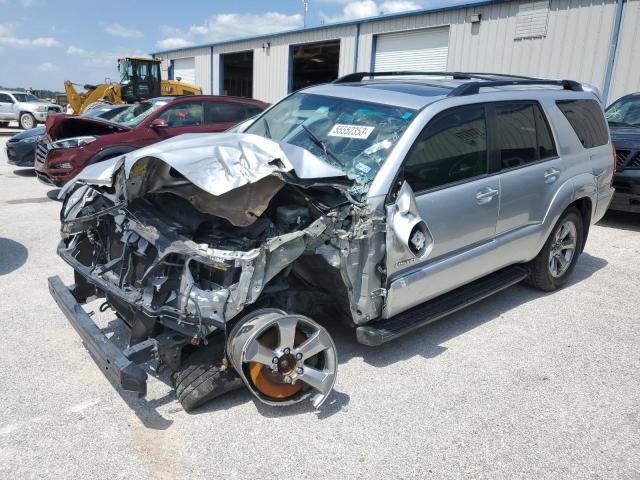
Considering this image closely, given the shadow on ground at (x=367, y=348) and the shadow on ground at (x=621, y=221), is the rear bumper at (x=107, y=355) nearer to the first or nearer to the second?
the shadow on ground at (x=367, y=348)

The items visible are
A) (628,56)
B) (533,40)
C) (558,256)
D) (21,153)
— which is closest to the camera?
(558,256)

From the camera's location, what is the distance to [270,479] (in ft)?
8.04

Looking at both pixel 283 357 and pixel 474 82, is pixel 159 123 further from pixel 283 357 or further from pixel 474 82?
pixel 283 357

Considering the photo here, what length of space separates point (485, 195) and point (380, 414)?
1.81 metres

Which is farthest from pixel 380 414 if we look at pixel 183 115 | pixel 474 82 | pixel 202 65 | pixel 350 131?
pixel 202 65

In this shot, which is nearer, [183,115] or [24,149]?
[183,115]

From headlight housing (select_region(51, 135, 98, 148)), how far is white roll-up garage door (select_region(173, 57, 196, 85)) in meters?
22.2

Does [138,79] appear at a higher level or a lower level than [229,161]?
higher

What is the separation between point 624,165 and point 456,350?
5603 mm

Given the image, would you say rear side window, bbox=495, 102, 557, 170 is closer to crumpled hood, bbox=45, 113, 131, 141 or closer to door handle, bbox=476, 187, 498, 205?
door handle, bbox=476, 187, 498, 205

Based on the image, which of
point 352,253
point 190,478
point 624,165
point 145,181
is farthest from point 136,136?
point 624,165

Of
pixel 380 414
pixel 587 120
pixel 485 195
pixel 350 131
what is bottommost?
pixel 380 414

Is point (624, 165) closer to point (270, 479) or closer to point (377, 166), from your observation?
point (377, 166)

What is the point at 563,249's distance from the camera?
5070mm
